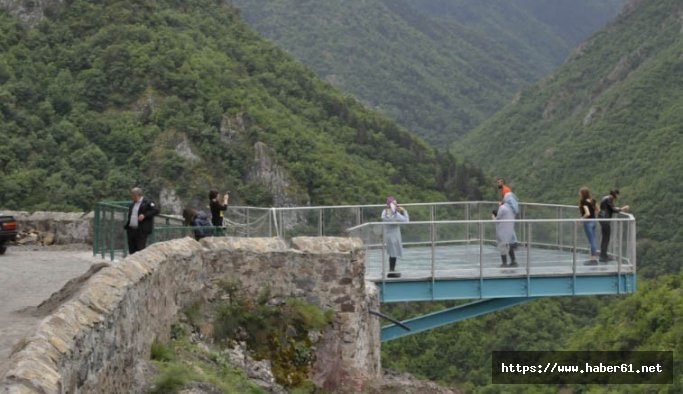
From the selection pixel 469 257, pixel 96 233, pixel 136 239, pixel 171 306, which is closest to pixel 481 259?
pixel 469 257

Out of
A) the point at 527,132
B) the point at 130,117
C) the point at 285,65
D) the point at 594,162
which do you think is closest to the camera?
the point at 130,117

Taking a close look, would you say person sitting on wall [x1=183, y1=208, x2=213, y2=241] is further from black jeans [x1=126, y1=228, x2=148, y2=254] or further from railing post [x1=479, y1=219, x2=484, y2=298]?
railing post [x1=479, y1=219, x2=484, y2=298]

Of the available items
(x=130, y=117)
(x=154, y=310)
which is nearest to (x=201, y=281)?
(x=154, y=310)

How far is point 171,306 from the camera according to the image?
1305 cm

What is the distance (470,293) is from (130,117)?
125 feet

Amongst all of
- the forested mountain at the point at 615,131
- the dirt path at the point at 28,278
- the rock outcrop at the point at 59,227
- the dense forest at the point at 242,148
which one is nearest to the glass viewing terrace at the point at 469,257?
the dirt path at the point at 28,278

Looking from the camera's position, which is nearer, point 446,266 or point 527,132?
point 446,266

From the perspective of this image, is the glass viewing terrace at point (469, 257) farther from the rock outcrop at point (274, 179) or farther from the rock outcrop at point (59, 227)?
the rock outcrop at point (274, 179)

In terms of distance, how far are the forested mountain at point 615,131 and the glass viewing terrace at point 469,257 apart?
4308cm

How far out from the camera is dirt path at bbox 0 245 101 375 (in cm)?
1254

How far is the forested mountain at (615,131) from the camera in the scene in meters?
78.8

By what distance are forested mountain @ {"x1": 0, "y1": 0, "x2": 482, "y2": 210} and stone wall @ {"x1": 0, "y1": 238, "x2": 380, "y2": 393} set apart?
29.6 meters

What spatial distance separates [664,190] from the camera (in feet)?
260

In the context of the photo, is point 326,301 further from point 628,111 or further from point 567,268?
point 628,111
